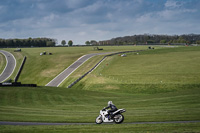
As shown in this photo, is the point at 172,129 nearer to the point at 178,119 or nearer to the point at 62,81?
the point at 178,119

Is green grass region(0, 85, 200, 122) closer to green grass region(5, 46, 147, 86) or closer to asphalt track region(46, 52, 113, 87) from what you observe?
asphalt track region(46, 52, 113, 87)

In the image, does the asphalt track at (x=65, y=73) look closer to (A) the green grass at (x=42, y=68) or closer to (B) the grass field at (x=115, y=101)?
(A) the green grass at (x=42, y=68)

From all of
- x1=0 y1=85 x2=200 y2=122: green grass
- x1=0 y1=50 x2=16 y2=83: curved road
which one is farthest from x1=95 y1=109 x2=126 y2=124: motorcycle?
x1=0 y1=50 x2=16 y2=83: curved road

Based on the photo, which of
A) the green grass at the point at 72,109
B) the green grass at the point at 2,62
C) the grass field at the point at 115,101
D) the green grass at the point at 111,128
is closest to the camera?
the green grass at the point at 111,128

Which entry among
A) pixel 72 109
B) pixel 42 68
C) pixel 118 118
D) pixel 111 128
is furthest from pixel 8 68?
pixel 111 128

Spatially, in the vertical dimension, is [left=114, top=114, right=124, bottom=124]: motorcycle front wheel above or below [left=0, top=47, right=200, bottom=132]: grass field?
above

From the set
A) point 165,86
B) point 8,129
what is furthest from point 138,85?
point 8,129

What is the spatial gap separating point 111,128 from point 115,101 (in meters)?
17.9

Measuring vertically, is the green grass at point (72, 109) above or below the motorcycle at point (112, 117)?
below

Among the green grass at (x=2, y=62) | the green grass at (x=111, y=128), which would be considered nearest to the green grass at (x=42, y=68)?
the green grass at (x=2, y=62)

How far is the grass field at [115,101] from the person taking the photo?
22219 mm

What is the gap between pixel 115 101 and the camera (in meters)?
38.8

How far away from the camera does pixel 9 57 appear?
12344 cm

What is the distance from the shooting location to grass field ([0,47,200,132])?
2222 centimetres
